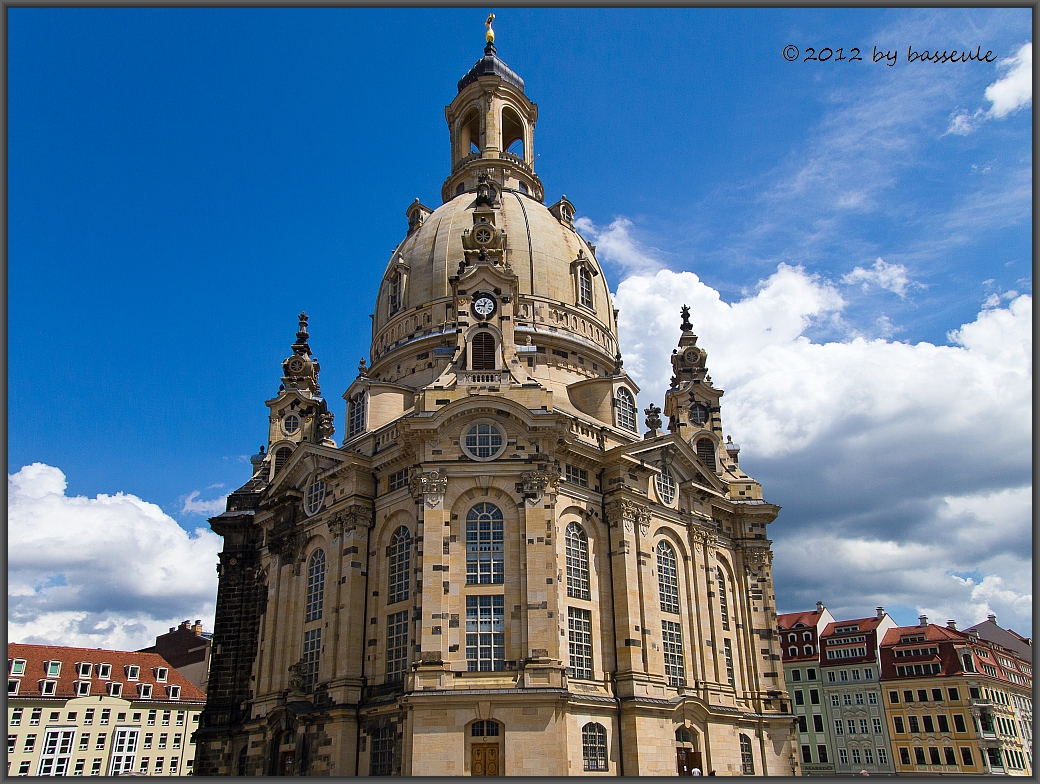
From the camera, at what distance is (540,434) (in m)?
44.0

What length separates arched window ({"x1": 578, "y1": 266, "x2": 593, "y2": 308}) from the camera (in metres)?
62.1

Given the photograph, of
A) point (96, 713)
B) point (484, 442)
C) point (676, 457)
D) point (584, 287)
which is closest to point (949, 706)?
point (676, 457)

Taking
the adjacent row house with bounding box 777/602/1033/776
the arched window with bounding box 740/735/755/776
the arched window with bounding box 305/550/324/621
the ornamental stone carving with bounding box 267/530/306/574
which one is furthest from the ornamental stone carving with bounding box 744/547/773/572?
the ornamental stone carving with bounding box 267/530/306/574

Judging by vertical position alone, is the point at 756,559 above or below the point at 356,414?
below


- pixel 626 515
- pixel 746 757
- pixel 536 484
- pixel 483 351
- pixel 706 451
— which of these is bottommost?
pixel 746 757

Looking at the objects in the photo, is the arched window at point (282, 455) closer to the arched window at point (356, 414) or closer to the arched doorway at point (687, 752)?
the arched window at point (356, 414)

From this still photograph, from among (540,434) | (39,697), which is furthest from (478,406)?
(39,697)

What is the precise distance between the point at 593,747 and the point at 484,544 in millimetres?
11027

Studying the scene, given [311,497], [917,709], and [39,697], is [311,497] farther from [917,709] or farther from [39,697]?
[917,709]

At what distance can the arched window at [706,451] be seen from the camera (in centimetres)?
6162

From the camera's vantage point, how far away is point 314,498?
51656mm

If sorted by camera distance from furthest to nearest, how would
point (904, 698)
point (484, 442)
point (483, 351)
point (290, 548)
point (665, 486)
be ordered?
point (904, 698) < point (290, 548) < point (665, 486) < point (483, 351) < point (484, 442)

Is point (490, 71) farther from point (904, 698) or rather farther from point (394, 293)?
point (904, 698)

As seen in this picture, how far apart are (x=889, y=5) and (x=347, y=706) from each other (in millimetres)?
37969
